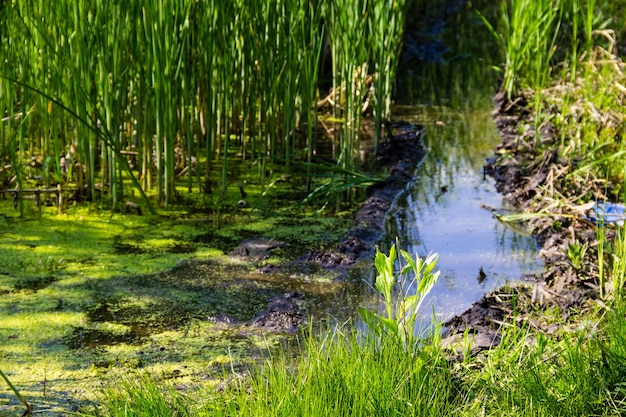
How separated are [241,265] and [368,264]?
1.57 feet

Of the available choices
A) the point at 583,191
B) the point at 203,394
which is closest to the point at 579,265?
the point at 583,191

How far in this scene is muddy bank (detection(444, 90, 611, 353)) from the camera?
2.70 m

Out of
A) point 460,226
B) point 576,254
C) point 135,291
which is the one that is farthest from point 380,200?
point 135,291

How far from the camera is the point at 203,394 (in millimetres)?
2154

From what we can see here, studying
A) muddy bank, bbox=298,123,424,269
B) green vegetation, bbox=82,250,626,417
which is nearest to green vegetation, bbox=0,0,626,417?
green vegetation, bbox=82,250,626,417

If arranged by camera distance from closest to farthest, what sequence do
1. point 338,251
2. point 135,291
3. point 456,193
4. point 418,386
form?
point 418,386, point 135,291, point 338,251, point 456,193

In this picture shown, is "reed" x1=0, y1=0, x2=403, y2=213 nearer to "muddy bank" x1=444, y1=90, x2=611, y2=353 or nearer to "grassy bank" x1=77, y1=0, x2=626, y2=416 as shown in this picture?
"muddy bank" x1=444, y1=90, x2=611, y2=353

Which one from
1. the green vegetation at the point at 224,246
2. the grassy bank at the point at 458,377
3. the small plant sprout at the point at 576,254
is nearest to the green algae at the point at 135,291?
the green vegetation at the point at 224,246

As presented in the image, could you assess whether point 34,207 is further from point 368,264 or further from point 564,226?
point 564,226

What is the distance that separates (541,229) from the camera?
11.8 ft

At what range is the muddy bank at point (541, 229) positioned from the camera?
270 centimetres

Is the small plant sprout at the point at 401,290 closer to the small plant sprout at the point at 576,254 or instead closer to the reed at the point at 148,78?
the small plant sprout at the point at 576,254

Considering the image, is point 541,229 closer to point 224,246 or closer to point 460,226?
point 460,226

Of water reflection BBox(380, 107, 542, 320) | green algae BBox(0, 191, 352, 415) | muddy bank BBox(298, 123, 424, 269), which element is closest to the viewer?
green algae BBox(0, 191, 352, 415)
